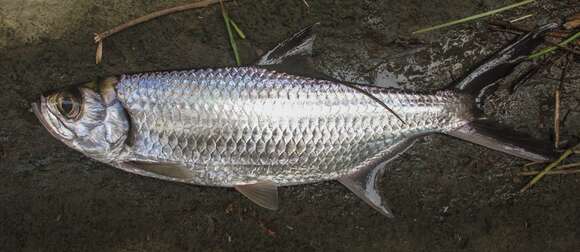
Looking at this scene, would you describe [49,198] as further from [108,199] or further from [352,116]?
[352,116]

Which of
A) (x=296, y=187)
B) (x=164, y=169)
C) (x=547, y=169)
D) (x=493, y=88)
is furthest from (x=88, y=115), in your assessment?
(x=547, y=169)

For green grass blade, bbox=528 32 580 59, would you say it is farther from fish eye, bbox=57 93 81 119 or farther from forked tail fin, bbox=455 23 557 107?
fish eye, bbox=57 93 81 119

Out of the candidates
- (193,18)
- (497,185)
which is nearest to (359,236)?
(497,185)

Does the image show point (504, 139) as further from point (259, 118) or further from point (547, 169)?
point (259, 118)

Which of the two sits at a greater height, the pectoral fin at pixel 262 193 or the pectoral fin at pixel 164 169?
the pectoral fin at pixel 164 169

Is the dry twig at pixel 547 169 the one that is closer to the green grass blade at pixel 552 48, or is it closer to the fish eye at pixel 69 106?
the green grass blade at pixel 552 48

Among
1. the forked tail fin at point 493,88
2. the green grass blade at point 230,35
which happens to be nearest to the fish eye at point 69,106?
the green grass blade at point 230,35
